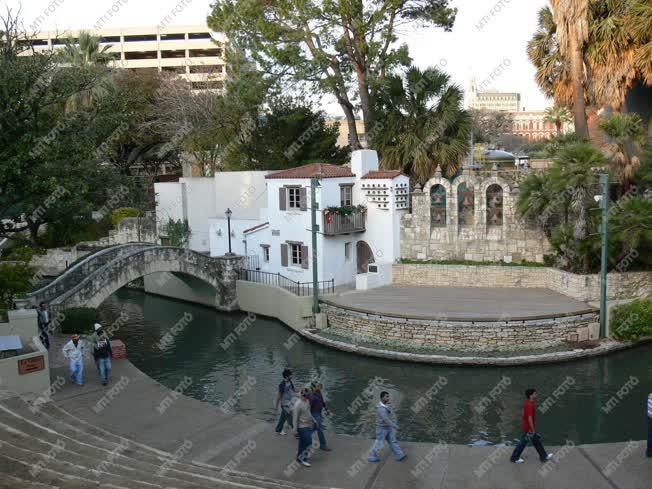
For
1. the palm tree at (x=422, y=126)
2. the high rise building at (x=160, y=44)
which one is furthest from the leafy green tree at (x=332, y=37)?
the high rise building at (x=160, y=44)

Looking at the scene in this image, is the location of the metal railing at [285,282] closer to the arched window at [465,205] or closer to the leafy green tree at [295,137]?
the arched window at [465,205]

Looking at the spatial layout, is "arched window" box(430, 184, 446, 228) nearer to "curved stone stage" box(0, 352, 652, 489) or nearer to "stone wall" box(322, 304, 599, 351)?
"stone wall" box(322, 304, 599, 351)

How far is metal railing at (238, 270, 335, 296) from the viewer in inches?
1257

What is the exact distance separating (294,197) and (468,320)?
37.6 feet

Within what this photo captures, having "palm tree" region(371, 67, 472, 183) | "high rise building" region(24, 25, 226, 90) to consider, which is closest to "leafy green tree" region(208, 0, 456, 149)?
"palm tree" region(371, 67, 472, 183)

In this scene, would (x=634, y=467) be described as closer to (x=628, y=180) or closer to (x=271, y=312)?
(x=628, y=180)

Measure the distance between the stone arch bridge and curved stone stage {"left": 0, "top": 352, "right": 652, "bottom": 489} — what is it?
877 cm

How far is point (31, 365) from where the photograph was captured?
1759 centimetres

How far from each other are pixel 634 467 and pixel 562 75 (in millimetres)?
24487

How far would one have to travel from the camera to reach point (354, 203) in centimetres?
3375

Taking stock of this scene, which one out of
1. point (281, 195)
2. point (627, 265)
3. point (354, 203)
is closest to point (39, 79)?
point (281, 195)

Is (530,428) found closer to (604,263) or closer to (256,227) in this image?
(604,263)

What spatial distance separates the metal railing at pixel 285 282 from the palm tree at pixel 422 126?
7936mm

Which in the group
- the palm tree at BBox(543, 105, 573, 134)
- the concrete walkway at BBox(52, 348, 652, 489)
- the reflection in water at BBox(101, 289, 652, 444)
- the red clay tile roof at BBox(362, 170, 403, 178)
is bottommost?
the reflection in water at BBox(101, 289, 652, 444)
